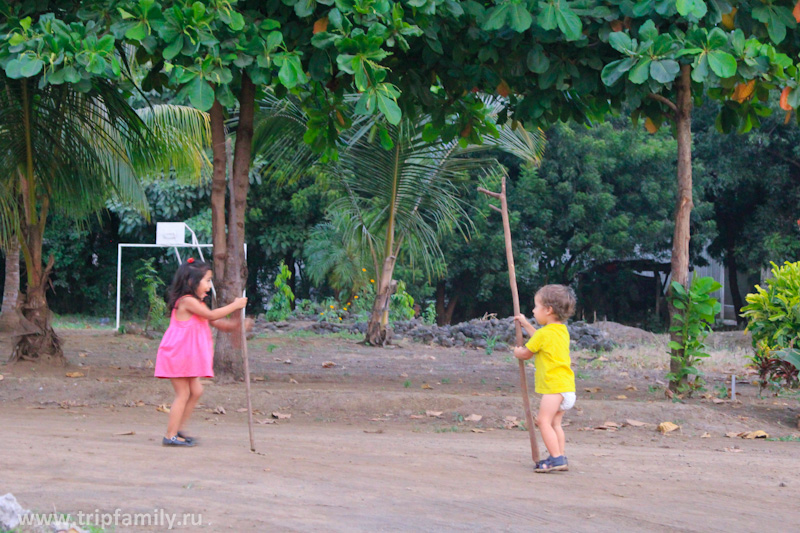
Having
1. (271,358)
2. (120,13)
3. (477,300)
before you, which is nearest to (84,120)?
(120,13)

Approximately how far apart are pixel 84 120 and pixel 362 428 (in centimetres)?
478

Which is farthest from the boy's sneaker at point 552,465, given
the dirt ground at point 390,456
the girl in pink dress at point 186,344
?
the girl in pink dress at point 186,344

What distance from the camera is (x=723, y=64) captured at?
18.4 feet

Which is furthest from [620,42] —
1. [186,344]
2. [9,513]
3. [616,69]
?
[9,513]

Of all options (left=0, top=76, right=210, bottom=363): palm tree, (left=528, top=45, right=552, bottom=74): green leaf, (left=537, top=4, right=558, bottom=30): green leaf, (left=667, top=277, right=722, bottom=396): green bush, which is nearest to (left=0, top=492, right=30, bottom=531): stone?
(left=537, top=4, right=558, bottom=30): green leaf

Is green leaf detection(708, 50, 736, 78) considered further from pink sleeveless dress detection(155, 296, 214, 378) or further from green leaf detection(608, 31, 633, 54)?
pink sleeveless dress detection(155, 296, 214, 378)

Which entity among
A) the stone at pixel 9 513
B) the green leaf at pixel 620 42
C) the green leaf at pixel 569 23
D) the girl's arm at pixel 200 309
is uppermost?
the green leaf at pixel 569 23

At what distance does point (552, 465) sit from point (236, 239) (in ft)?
14.2

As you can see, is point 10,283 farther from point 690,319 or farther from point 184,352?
point 690,319

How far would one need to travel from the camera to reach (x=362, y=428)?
648 centimetres

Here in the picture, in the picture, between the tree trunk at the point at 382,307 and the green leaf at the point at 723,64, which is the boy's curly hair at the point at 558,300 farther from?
the tree trunk at the point at 382,307

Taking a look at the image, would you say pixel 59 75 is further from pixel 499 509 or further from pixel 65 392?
pixel 499 509

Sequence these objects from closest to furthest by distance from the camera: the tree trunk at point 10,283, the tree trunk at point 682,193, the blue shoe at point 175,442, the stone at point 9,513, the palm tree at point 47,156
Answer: the stone at point 9,513, the blue shoe at point 175,442, the tree trunk at point 682,193, the palm tree at point 47,156, the tree trunk at point 10,283

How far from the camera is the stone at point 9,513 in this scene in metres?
3.00
